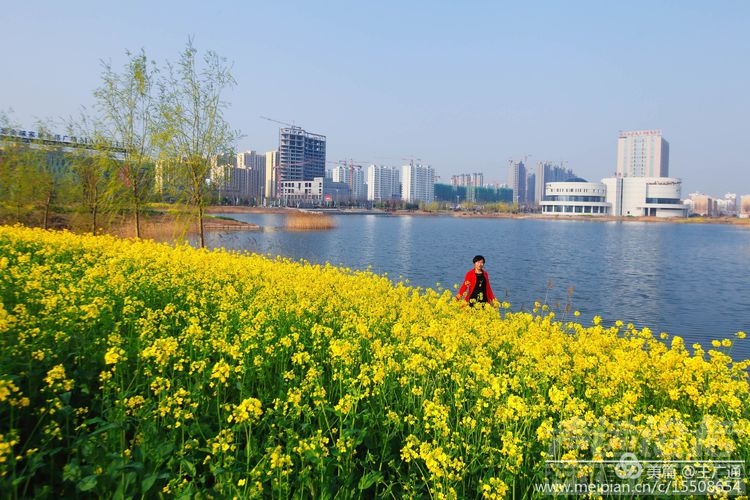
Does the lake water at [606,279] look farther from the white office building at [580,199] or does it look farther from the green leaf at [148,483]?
the white office building at [580,199]

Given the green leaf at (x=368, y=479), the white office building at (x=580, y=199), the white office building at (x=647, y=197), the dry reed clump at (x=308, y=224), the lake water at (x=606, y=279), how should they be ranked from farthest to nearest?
the white office building at (x=580, y=199), the white office building at (x=647, y=197), the dry reed clump at (x=308, y=224), the lake water at (x=606, y=279), the green leaf at (x=368, y=479)

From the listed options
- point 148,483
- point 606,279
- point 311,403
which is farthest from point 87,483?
point 606,279

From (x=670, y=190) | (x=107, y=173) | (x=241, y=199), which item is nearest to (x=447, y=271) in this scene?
(x=107, y=173)

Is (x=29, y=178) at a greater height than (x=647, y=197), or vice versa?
(x=647, y=197)

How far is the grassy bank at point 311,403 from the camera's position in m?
3.39

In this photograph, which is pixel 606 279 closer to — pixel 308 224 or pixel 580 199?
pixel 308 224

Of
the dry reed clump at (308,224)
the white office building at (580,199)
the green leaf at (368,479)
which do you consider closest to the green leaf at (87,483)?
the green leaf at (368,479)

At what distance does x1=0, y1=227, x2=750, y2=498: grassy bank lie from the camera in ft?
11.1

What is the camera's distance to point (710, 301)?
23.3 meters

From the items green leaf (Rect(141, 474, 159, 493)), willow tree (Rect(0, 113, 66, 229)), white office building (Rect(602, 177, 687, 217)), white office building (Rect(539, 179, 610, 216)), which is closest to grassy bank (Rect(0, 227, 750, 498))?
green leaf (Rect(141, 474, 159, 493))

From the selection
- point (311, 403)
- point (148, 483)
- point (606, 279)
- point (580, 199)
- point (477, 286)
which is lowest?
point (606, 279)

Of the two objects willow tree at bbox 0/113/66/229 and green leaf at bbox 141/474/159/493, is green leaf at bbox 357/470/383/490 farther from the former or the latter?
willow tree at bbox 0/113/66/229

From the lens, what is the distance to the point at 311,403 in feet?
16.0

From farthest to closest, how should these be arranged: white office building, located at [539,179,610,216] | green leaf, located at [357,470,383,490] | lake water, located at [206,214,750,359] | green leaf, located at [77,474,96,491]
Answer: white office building, located at [539,179,610,216] → lake water, located at [206,214,750,359] → green leaf, located at [357,470,383,490] → green leaf, located at [77,474,96,491]
